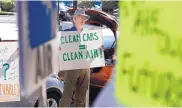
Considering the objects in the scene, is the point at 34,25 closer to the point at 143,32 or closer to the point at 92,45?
the point at 143,32

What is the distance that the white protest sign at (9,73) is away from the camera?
657cm

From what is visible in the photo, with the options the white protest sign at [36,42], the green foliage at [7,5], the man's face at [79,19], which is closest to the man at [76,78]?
the man's face at [79,19]

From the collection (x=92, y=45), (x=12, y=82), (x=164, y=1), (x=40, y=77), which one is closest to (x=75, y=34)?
(x=92, y=45)

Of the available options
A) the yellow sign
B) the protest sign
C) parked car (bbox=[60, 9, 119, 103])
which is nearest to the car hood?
parked car (bbox=[60, 9, 119, 103])

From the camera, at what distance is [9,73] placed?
6.68 metres

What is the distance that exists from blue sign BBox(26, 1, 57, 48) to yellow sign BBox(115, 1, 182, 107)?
0.42 meters

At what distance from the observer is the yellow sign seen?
216 cm

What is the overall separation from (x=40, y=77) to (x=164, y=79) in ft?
2.37

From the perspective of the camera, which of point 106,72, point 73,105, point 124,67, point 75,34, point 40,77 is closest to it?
point 124,67

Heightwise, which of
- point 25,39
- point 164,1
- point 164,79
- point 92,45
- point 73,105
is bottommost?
point 73,105

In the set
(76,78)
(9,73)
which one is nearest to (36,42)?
(76,78)

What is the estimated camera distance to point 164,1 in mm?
2201

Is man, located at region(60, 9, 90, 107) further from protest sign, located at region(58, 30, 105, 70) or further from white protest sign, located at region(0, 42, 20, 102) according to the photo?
white protest sign, located at region(0, 42, 20, 102)

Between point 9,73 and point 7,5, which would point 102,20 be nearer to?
point 9,73
